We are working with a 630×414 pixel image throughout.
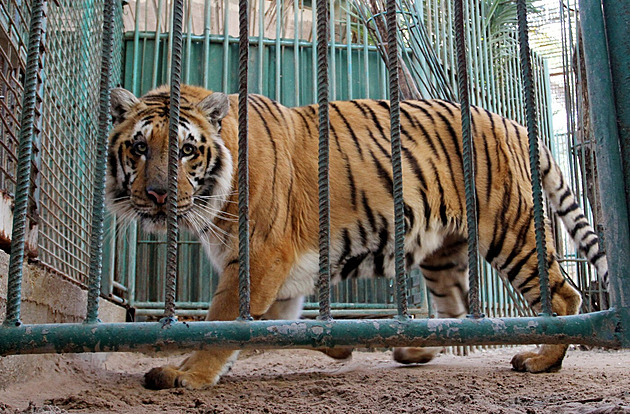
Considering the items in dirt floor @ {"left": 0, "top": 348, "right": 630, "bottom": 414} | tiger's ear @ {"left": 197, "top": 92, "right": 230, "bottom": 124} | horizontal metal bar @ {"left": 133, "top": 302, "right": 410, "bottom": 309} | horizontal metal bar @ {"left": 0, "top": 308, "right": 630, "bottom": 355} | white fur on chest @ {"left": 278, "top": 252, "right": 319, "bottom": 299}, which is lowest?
dirt floor @ {"left": 0, "top": 348, "right": 630, "bottom": 414}

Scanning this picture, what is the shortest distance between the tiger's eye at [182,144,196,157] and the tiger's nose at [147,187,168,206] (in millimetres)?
268

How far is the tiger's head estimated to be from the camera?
266 centimetres

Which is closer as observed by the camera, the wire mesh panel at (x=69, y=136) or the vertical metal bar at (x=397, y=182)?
the vertical metal bar at (x=397, y=182)

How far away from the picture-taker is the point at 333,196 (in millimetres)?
3188

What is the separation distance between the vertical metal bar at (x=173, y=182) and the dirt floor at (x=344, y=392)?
495mm

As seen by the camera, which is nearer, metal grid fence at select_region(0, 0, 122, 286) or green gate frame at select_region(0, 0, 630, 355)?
green gate frame at select_region(0, 0, 630, 355)

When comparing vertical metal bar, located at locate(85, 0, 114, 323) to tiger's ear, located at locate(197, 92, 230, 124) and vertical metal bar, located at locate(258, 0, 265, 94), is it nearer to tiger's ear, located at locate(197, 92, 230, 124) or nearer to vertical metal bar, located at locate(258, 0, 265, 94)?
tiger's ear, located at locate(197, 92, 230, 124)

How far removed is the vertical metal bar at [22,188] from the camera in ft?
4.71

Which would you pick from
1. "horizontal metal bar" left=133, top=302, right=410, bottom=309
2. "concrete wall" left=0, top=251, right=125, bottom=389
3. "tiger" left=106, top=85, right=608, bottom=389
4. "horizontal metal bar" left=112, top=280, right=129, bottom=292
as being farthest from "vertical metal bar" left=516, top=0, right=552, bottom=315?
"horizontal metal bar" left=112, top=280, right=129, bottom=292

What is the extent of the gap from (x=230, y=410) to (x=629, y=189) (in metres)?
1.35

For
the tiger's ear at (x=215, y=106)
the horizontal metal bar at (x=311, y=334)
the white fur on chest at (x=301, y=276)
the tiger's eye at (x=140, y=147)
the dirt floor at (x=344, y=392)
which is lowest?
the dirt floor at (x=344, y=392)

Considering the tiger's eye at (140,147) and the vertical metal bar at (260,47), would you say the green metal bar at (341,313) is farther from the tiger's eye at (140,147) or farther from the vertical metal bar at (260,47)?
the tiger's eye at (140,147)

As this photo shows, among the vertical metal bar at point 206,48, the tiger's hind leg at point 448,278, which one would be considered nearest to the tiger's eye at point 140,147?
the tiger's hind leg at point 448,278

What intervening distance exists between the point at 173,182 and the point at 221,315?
1256 millimetres
